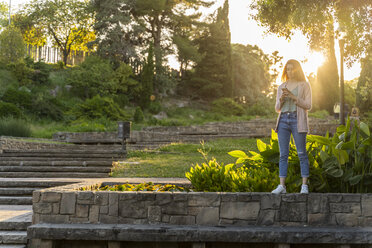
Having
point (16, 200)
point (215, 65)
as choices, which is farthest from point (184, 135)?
point (215, 65)

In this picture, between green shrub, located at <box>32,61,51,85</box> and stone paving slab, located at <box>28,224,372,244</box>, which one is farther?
green shrub, located at <box>32,61,51,85</box>

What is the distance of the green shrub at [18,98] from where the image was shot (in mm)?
22375

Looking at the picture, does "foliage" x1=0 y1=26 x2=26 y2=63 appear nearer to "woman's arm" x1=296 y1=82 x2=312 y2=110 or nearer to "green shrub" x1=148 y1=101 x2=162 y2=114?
"green shrub" x1=148 y1=101 x2=162 y2=114

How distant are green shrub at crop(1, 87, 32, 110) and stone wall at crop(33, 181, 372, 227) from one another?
63.7 ft

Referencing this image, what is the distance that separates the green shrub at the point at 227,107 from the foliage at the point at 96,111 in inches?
326

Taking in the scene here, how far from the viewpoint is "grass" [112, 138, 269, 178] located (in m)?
9.66

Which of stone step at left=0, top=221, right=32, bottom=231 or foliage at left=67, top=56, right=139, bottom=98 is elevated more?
foliage at left=67, top=56, right=139, bottom=98

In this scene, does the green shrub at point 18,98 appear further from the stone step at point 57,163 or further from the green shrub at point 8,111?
the stone step at point 57,163

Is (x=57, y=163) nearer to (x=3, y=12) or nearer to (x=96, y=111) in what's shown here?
(x=96, y=111)

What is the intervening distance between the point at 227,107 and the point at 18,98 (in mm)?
14964

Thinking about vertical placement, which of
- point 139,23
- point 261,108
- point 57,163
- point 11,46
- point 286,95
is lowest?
point 57,163

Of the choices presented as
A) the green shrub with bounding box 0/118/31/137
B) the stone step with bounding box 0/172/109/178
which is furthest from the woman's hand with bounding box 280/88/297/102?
the green shrub with bounding box 0/118/31/137

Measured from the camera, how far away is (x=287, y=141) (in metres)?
5.25

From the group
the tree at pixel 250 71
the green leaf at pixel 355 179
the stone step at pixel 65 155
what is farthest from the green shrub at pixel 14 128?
the tree at pixel 250 71
